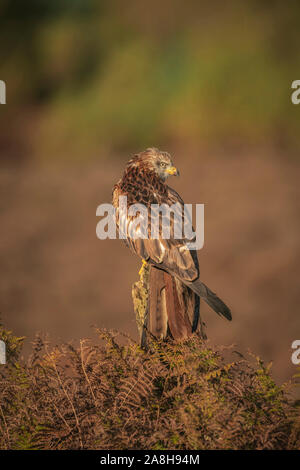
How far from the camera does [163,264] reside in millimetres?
3768

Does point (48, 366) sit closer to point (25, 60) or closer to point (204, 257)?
point (204, 257)

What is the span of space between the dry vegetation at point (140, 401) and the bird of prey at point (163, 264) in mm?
242

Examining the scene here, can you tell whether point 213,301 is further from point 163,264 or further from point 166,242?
point 166,242

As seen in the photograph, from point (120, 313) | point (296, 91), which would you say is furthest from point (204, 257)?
point (296, 91)

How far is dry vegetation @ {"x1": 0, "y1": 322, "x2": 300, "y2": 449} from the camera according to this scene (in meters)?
2.87

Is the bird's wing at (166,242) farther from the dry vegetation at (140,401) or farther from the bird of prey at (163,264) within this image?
the dry vegetation at (140,401)

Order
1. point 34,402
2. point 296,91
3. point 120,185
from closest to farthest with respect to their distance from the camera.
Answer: point 34,402 < point 120,185 < point 296,91

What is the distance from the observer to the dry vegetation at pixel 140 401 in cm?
287

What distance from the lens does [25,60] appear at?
16.6m

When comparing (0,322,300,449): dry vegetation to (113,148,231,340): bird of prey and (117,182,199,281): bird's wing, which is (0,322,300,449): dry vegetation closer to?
(113,148,231,340): bird of prey

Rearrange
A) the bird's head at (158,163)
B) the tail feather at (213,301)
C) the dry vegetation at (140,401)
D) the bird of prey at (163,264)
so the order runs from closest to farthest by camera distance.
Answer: the dry vegetation at (140,401)
the tail feather at (213,301)
the bird of prey at (163,264)
the bird's head at (158,163)

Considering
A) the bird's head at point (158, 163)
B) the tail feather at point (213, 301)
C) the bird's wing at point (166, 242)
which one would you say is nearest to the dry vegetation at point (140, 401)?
the tail feather at point (213, 301)

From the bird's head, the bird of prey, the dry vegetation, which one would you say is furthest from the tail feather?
the bird's head
